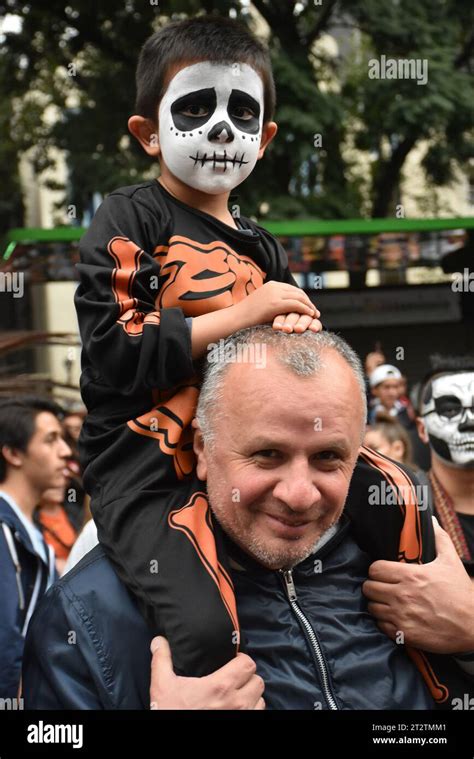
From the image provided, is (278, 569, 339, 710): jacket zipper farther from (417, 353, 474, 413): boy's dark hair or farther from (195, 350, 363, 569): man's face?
(417, 353, 474, 413): boy's dark hair

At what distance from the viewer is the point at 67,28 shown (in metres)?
12.1

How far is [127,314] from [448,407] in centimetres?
298

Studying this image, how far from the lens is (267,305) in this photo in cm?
224

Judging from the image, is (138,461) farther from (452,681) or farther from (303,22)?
(303,22)

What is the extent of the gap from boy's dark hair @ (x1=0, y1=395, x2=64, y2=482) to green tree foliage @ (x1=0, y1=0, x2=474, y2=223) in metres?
5.19

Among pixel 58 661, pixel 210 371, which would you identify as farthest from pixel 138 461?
pixel 58 661

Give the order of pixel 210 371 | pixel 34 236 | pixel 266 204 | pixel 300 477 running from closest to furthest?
pixel 300 477 < pixel 210 371 < pixel 34 236 < pixel 266 204

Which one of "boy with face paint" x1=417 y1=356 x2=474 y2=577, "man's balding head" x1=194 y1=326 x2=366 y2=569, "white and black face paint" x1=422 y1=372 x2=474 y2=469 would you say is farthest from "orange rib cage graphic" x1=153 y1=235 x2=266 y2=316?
"white and black face paint" x1=422 y1=372 x2=474 y2=469

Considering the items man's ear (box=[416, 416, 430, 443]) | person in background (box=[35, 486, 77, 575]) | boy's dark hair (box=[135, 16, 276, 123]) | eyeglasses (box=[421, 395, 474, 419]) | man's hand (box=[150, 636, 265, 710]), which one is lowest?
person in background (box=[35, 486, 77, 575])

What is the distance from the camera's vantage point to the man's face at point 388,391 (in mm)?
7946

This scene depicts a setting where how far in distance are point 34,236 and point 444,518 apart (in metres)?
5.99

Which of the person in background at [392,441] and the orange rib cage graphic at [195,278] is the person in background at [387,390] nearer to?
the person in background at [392,441]

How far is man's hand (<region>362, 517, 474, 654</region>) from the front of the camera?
2.42 m

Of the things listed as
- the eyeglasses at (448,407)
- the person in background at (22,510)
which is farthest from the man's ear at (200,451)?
the eyeglasses at (448,407)
